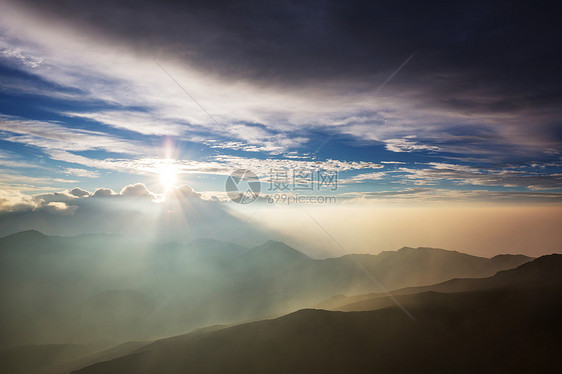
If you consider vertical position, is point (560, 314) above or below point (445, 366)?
above

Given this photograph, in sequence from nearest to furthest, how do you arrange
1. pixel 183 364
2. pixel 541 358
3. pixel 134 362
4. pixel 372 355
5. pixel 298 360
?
pixel 541 358 → pixel 372 355 → pixel 298 360 → pixel 183 364 → pixel 134 362

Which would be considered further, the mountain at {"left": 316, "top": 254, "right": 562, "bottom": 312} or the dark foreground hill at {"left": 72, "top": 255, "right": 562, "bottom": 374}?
the mountain at {"left": 316, "top": 254, "right": 562, "bottom": 312}

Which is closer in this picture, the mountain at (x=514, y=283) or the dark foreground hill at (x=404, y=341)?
the dark foreground hill at (x=404, y=341)

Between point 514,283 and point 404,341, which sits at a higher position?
point 514,283

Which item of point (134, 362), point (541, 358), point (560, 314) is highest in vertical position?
point (560, 314)

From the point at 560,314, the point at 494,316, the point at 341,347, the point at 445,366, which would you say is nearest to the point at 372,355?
the point at 341,347

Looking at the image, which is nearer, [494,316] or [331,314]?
[494,316]

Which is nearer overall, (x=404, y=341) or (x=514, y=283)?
(x=404, y=341)

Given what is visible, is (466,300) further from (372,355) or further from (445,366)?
(372,355)
